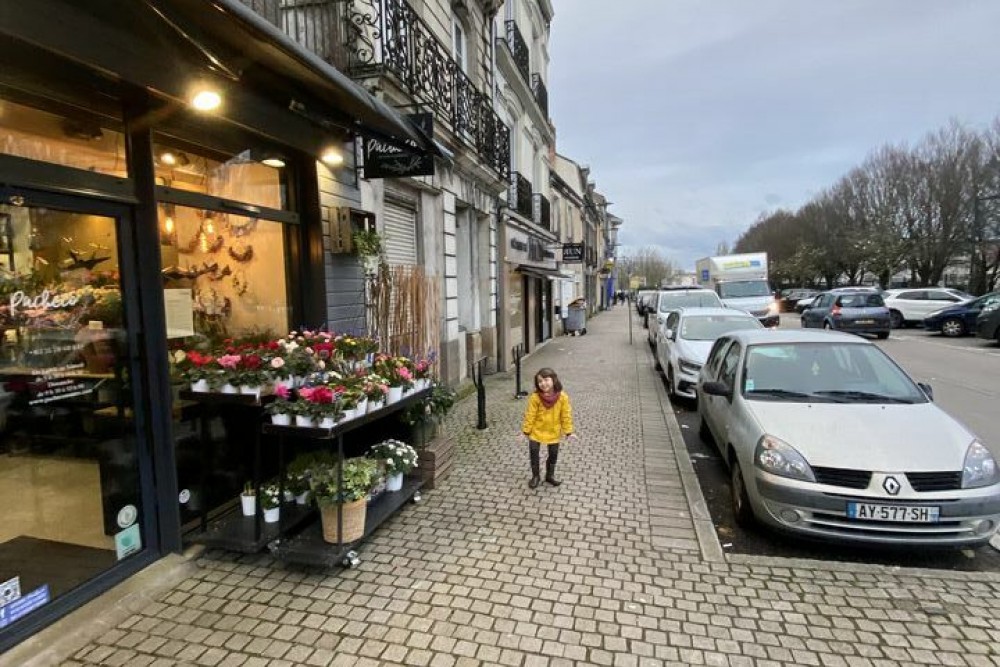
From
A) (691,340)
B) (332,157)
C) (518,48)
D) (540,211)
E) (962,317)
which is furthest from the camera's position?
(962,317)

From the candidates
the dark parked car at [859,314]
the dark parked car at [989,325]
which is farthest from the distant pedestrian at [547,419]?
the dark parked car at [859,314]

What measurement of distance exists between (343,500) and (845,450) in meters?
3.48

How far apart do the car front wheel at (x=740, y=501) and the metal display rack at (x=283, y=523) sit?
2.72 meters

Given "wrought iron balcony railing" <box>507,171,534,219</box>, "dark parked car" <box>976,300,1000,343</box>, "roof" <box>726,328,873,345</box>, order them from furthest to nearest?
"dark parked car" <box>976,300,1000,343</box>, "wrought iron balcony railing" <box>507,171,534,219</box>, "roof" <box>726,328,873,345</box>

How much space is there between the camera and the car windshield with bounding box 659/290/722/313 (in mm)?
15070

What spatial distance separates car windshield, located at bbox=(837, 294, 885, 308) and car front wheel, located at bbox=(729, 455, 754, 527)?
1708cm

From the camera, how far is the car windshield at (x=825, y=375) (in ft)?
15.0

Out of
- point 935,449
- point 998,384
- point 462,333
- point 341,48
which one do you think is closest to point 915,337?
point 998,384

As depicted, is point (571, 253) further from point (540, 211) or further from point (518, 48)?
point (518, 48)

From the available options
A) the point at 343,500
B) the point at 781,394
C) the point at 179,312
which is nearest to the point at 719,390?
the point at 781,394

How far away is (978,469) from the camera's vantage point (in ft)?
11.9

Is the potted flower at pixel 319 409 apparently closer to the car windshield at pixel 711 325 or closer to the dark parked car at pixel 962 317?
the car windshield at pixel 711 325

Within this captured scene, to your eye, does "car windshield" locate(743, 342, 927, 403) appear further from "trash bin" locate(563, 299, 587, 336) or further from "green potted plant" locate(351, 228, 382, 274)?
"trash bin" locate(563, 299, 587, 336)

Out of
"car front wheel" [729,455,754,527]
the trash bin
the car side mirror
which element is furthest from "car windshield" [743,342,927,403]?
the trash bin
